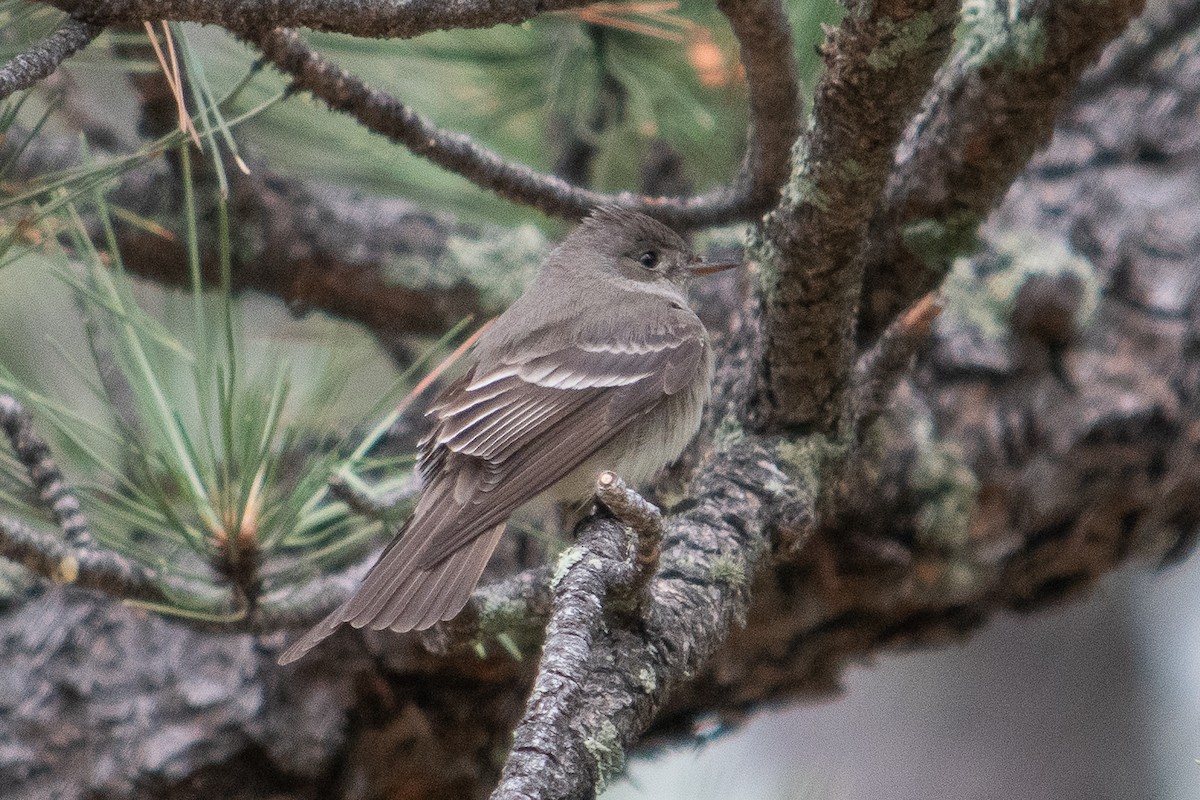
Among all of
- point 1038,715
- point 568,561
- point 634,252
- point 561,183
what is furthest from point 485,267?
point 1038,715

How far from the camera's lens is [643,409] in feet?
9.73

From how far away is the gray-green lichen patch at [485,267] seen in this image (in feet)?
12.5

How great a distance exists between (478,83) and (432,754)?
8.19 ft

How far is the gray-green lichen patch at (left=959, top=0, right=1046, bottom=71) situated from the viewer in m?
2.66

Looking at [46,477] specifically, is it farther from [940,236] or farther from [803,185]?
[940,236]

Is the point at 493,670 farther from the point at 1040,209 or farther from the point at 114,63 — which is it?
the point at 1040,209

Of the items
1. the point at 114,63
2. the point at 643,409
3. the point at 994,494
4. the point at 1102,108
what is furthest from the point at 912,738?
the point at 114,63

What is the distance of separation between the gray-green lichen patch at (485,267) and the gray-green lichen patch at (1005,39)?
1623mm

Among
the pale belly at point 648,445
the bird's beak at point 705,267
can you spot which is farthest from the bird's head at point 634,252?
the pale belly at point 648,445

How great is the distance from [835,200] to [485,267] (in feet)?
6.24

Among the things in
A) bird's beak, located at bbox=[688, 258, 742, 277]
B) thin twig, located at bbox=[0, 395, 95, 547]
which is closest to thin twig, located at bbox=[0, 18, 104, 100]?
thin twig, located at bbox=[0, 395, 95, 547]

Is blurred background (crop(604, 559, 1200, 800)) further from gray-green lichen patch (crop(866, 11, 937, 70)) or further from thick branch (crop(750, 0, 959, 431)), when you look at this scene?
gray-green lichen patch (crop(866, 11, 937, 70))

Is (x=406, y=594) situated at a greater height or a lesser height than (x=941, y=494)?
lesser

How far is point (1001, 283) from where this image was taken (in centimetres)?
371
